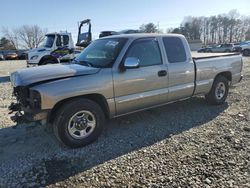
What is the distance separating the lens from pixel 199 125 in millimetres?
4980

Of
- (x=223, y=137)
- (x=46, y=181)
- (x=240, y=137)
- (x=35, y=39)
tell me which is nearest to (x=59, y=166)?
(x=46, y=181)

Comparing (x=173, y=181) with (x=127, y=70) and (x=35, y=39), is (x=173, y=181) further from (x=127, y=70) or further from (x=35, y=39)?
(x=35, y=39)

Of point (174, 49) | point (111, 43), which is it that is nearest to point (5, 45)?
point (111, 43)

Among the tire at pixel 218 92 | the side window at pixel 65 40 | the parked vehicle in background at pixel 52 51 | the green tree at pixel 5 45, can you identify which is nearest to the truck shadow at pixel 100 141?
the tire at pixel 218 92

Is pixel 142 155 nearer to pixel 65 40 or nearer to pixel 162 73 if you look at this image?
pixel 162 73

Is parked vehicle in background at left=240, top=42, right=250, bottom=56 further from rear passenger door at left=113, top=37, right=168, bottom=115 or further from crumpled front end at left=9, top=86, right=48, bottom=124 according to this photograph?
crumpled front end at left=9, top=86, right=48, bottom=124

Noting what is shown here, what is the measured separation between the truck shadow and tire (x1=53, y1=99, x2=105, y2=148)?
0.53ft

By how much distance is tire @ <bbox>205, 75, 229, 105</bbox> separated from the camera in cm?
623

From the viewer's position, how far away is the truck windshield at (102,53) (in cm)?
442

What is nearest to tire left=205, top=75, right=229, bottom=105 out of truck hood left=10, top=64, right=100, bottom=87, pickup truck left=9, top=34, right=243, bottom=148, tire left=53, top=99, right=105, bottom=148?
pickup truck left=9, top=34, right=243, bottom=148

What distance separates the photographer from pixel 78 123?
407 centimetres

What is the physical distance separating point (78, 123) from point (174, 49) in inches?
105

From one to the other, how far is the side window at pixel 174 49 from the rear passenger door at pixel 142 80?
10.5 inches

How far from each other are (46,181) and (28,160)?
0.72m
